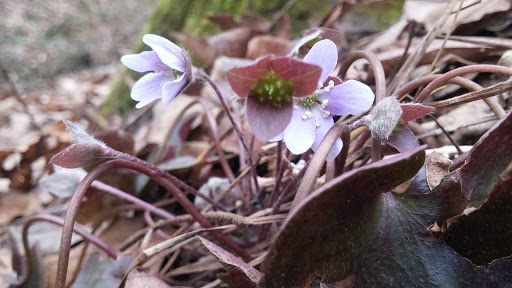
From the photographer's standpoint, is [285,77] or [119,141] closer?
[285,77]

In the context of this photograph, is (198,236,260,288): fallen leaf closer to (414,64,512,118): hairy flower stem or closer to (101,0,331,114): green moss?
(414,64,512,118): hairy flower stem

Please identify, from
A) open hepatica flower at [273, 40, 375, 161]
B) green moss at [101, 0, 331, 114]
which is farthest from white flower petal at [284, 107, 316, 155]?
green moss at [101, 0, 331, 114]

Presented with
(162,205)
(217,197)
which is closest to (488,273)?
(217,197)

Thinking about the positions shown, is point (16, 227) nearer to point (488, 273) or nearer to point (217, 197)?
point (217, 197)

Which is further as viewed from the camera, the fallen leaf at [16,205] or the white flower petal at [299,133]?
the fallen leaf at [16,205]

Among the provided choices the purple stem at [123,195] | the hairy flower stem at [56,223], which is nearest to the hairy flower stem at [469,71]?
the purple stem at [123,195]

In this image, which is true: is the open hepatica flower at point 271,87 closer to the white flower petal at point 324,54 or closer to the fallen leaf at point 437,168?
the white flower petal at point 324,54
